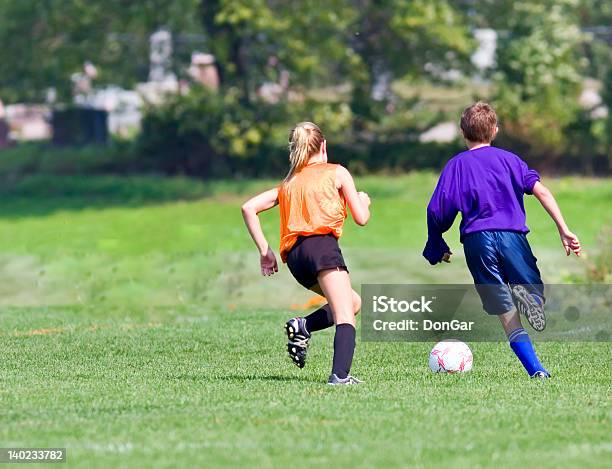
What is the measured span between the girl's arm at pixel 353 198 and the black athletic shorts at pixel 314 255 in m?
0.25

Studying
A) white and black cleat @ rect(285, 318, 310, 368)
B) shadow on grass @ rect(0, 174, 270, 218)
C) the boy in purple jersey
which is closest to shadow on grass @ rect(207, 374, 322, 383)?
white and black cleat @ rect(285, 318, 310, 368)

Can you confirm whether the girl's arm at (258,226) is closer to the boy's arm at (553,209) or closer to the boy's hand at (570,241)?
the boy's arm at (553,209)

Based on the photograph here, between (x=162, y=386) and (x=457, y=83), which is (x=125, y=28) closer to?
(x=457, y=83)

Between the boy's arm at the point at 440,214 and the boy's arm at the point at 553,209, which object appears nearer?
the boy's arm at the point at 553,209

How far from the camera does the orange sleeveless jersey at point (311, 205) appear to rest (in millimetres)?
9219

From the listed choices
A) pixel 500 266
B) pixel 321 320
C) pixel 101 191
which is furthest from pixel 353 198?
pixel 101 191

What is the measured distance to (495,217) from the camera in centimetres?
951

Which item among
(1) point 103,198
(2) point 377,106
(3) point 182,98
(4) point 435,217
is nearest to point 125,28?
(3) point 182,98

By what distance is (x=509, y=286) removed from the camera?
9664mm

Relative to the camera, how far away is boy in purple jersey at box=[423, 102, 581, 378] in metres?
9.52

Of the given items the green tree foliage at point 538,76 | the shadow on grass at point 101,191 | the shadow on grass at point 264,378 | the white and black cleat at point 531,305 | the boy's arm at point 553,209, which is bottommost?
the shadow on grass at point 101,191

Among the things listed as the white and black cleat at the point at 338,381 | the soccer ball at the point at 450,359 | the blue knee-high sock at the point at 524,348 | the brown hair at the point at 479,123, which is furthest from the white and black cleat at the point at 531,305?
the white and black cleat at the point at 338,381

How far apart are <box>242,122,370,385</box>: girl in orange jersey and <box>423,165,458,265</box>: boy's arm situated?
0.62 metres

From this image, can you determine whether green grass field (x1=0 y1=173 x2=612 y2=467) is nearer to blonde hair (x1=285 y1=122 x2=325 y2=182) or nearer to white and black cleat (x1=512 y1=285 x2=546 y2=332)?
white and black cleat (x1=512 y1=285 x2=546 y2=332)
